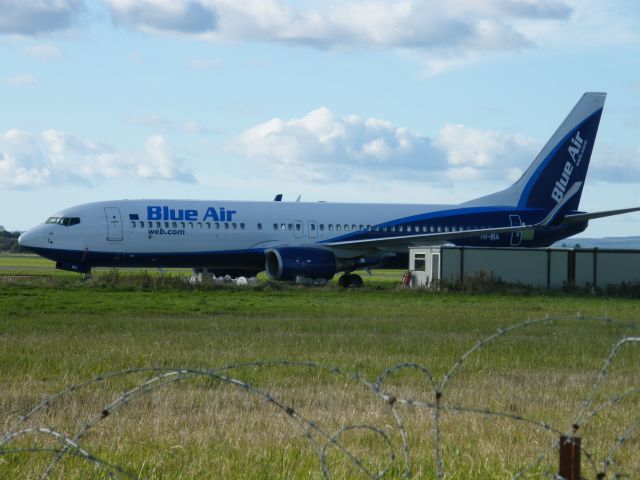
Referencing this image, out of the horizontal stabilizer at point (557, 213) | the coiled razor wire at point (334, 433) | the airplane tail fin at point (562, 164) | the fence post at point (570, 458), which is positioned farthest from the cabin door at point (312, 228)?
the fence post at point (570, 458)

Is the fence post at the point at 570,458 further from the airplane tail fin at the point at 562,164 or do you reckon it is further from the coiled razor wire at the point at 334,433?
the airplane tail fin at the point at 562,164

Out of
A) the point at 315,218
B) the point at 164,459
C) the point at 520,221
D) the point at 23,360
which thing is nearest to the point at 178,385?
the point at 23,360

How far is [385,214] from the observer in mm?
45094

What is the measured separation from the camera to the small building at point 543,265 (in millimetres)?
41719

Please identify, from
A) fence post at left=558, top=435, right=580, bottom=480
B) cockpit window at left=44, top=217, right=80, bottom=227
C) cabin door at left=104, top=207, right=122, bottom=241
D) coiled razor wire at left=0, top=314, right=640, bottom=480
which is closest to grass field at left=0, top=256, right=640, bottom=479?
coiled razor wire at left=0, top=314, right=640, bottom=480

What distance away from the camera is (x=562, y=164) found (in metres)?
49.2

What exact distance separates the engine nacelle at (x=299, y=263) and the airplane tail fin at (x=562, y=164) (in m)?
10.2

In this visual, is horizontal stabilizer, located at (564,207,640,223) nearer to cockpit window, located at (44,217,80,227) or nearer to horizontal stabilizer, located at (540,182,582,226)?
horizontal stabilizer, located at (540,182,582,226)

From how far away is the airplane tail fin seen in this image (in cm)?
4872

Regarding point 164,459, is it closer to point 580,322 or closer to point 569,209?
point 580,322

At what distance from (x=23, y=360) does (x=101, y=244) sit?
24.8 m

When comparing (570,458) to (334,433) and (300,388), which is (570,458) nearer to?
(334,433)

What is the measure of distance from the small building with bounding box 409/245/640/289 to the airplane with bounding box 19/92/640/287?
1678 millimetres

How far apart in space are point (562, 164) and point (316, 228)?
12231mm
